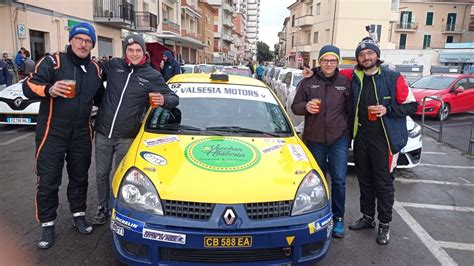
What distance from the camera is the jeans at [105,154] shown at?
3.72 meters

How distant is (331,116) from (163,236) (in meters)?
2.06

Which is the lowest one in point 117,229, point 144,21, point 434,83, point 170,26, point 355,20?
point 117,229

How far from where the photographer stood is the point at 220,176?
108 inches

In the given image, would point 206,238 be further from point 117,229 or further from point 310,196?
point 310,196

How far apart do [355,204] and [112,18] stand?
801 inches

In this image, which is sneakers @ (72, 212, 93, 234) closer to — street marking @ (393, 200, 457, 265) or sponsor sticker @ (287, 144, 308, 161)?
sponsor sticker @ (287, 144, 308, 161)

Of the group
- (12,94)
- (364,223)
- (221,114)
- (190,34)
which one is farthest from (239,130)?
(190,34)

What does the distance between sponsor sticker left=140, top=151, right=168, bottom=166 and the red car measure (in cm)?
Answer: 1099

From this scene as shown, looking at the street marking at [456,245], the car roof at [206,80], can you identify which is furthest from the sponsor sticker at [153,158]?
the street marking at [456,245]

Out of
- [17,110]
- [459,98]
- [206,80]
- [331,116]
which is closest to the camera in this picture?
[331,116]

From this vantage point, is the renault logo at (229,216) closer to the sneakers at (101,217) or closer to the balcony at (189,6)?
the sneakers at (101,217)

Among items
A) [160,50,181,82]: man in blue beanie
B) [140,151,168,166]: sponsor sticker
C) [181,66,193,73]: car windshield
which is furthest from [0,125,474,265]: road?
[181,66,193,73]: car windshield

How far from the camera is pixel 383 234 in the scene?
3.73 m

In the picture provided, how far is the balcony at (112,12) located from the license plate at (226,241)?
21.4 metres
